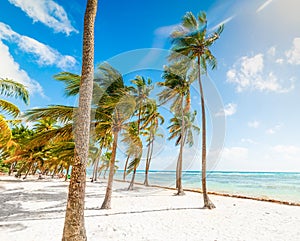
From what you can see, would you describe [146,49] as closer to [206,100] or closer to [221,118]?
[206,100]

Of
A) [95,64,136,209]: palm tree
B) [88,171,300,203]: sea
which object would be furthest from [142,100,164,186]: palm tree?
[95,64,136,209]: palm tree

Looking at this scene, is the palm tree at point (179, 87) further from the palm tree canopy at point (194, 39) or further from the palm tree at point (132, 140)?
the palm tree at point (132, 140)

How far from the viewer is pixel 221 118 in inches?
470

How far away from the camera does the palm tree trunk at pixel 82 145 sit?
3551mm

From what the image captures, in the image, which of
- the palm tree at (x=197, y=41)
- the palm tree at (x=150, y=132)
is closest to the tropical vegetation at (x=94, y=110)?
the palm tree at (x=197, y=41)

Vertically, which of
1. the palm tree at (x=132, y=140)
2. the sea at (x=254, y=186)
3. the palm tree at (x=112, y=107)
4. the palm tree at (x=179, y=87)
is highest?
the palm tree at (x=179, y=87)

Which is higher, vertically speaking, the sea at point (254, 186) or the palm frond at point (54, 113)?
the palm frond at point (54, 113)

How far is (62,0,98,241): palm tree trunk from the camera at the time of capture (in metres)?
3.55

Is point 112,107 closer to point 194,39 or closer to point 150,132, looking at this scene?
point 194,39

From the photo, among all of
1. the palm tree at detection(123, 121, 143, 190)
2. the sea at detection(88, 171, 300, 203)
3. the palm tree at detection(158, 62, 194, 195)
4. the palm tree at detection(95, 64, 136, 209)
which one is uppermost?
the palm tree at detection(158, 62, 194, 195)

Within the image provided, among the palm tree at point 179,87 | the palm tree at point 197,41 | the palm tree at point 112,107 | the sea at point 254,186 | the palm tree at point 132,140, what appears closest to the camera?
the palm tree at point 112,107

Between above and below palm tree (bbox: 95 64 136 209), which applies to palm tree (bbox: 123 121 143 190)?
below

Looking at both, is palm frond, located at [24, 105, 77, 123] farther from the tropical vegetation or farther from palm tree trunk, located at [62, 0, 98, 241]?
palm tree trunk, located at [62, 0, 98, 241]

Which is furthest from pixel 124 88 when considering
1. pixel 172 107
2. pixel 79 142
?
pixel 172 107
